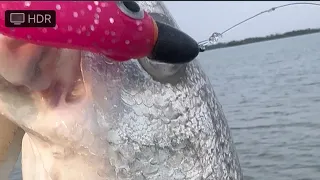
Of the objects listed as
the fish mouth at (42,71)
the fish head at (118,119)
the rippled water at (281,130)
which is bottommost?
the rippled water at (281,130)

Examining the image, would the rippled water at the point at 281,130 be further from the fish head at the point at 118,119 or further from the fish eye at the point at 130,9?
the fish eye at the point at 130,9

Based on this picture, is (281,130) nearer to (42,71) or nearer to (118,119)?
(118,119)

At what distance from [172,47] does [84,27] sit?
1.09 ft

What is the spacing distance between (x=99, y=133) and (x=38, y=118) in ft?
0.62

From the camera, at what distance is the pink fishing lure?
143cm

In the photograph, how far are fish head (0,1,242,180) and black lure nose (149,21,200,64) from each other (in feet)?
0.68

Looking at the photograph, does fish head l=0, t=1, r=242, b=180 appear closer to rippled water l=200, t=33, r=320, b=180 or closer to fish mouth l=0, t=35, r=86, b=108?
fish mouth l=0, t=35, r=86, b=108

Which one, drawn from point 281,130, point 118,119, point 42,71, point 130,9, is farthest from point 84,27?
point 281,130

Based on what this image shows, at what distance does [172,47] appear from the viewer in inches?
66.7

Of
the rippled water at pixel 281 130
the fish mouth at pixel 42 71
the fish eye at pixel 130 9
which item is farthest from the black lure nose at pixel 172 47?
the rippled water at pixel 281 130

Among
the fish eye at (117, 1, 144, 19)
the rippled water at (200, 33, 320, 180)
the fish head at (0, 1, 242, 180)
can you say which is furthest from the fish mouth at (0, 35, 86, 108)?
the rippled water at (200, 33, 320, 180)

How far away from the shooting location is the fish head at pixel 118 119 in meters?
1.79

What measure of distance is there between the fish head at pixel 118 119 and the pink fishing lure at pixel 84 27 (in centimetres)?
26

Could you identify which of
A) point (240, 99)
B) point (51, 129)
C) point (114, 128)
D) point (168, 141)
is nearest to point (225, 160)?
point (168, 141)
